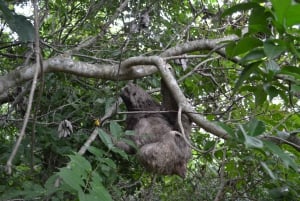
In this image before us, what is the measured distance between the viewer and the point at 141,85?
14.2 ft

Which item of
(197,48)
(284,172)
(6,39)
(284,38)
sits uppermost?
(6,39)

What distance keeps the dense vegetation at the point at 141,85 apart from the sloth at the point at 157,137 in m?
0.20

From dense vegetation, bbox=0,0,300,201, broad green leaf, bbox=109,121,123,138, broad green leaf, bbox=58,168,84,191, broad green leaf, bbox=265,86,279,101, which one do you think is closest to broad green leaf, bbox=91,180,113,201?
dense vegetation, bbox=0,0,300,201

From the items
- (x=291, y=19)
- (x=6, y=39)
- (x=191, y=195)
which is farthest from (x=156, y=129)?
(x=6, y=39)

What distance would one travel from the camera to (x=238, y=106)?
13.4ft

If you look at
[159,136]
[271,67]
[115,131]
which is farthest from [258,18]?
[159,136]

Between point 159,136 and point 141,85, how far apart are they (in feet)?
3.56

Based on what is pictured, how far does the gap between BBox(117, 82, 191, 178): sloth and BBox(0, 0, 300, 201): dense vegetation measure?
20cm

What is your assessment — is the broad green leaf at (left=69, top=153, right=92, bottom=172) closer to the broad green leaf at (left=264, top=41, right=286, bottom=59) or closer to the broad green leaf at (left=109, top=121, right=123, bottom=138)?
the broad green leaf at (left=109, top=121, right=123, bottom=138)

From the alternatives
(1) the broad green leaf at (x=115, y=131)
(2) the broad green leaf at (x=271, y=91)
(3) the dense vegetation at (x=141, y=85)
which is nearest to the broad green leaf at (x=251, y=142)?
(3) the dense vegetation at (x=141, y=85)

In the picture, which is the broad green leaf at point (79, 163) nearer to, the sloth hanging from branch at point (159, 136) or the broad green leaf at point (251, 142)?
the broad green leaf at point (251, 142)

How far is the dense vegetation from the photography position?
1935 millimetres

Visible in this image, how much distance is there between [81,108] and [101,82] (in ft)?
1.69

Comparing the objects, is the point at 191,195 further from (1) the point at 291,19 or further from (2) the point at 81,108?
(1) the point at 291,19
